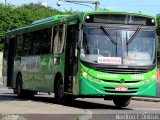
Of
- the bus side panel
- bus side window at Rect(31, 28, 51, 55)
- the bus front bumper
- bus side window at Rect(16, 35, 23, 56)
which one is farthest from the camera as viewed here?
the bus side panel

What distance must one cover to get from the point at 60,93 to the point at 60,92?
0.20ft

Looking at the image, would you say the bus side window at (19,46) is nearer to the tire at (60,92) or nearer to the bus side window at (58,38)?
the bus side window at (58,38)

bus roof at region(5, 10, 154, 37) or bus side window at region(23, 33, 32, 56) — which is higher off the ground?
bus roof at region(5, 10, 154, 37)

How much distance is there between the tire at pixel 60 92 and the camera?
1938 centimetres

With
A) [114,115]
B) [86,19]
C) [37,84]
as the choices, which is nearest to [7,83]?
[37,84]

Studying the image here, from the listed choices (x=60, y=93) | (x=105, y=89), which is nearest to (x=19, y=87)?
(x=60, y=93)

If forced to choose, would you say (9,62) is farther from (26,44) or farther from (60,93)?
(60,93)

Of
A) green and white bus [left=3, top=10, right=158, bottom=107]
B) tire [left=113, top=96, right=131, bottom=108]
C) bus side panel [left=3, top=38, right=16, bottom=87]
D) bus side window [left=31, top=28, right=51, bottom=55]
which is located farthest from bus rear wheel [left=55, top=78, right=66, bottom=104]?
bus side panel [left=3, top=38, right=16, bottom=87]

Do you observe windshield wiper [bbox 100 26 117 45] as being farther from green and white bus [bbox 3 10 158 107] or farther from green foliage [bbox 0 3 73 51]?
green foliage [bbox 0 3 73 51]

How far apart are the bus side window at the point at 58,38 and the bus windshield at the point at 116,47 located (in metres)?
→ 1.79

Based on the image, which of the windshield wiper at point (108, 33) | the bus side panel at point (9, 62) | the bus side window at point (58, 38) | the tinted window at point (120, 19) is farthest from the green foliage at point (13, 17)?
the windshield wiper at point (108, 33)

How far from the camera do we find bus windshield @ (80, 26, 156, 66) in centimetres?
1781

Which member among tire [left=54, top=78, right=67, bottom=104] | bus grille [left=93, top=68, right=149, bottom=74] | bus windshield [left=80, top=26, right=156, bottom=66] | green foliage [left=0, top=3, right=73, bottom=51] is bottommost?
tire [left=54, top=78, right=67, bottom=104]

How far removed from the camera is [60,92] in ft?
64.2
